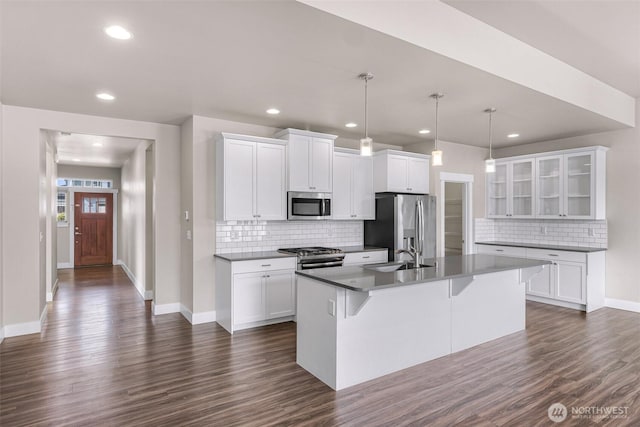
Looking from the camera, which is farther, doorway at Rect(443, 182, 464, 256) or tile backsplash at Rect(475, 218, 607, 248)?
doorway at Rect(443, 182, 464, 256)

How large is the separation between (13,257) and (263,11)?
4.11 meters

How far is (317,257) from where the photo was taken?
4.80m

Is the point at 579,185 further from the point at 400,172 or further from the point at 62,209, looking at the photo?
the point at 62,209

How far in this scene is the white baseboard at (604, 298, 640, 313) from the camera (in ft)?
17.2

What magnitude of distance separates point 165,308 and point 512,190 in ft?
19.4

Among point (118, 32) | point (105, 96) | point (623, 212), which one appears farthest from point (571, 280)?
point (105, 96)

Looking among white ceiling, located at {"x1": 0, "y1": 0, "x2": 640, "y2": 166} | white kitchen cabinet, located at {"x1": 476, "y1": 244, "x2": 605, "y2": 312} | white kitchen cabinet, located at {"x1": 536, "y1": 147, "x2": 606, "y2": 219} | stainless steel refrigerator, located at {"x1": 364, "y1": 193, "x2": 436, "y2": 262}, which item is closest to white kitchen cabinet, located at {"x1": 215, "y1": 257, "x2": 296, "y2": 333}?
stainless steel refrigerator, located at {"x1": 364, "y1": 193, "x2": 436, "y2": 262}

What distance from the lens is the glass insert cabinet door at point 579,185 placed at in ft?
18.2

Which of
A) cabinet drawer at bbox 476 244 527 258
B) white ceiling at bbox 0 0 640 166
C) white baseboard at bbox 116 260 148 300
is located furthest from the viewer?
white baseboard at bbox 116 260 148 300

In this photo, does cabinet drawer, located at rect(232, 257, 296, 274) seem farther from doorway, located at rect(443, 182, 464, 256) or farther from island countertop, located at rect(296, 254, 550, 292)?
doorway, located at rect(443, 182, 464, 256)

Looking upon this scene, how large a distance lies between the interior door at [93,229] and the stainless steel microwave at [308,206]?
7.52 metres

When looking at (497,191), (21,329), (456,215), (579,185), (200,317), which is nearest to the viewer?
(21,329)

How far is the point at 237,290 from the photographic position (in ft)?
14.3

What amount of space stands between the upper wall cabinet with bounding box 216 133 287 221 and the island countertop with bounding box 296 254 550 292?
1735mm
